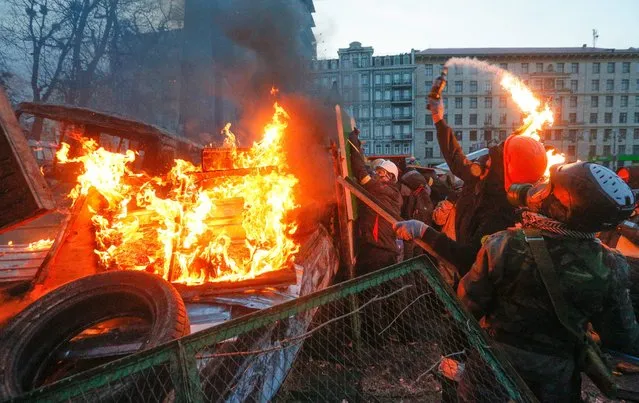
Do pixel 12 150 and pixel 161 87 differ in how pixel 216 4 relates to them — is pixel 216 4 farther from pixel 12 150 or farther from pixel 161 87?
pixel 12 150

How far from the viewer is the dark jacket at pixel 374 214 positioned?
19.4ft

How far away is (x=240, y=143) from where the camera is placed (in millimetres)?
18656

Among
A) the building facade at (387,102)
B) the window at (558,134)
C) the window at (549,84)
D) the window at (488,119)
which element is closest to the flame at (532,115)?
the building facade at (387,102)

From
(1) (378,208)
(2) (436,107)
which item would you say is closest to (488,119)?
(2) (436,107)

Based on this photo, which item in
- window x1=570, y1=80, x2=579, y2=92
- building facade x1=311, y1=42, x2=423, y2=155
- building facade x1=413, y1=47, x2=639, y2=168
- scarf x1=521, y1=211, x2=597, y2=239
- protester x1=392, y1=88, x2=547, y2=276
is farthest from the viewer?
building facade x1=311, y1=42, x2=423, y2=155

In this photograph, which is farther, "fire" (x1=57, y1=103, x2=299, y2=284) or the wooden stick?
"fire" (x1=57, y1=103, x2=299, y2=284)

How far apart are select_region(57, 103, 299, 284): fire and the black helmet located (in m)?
3.52

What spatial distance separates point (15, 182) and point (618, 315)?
3.94m

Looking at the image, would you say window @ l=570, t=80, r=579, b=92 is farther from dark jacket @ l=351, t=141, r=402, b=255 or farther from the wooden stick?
the wooden stick

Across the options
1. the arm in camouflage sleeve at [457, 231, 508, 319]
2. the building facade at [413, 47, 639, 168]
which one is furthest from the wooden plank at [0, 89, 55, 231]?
the building facade at [413, 47, 639, 168]

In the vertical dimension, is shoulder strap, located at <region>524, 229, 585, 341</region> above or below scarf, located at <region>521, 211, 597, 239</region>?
below

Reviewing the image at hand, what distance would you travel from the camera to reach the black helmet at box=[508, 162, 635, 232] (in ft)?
6.23

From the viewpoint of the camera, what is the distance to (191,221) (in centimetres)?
595

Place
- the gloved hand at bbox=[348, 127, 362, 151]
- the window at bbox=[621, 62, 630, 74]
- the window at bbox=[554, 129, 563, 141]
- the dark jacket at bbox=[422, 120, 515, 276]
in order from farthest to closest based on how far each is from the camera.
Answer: the window at bbox=[554, 129, 563, 141] → the window at bbox=[621, 62, 630, 74] → the gloved hand at bbox=[348, 127, 362, 151] → the dark jacket at bbox=[422, 120, 515, 276]
